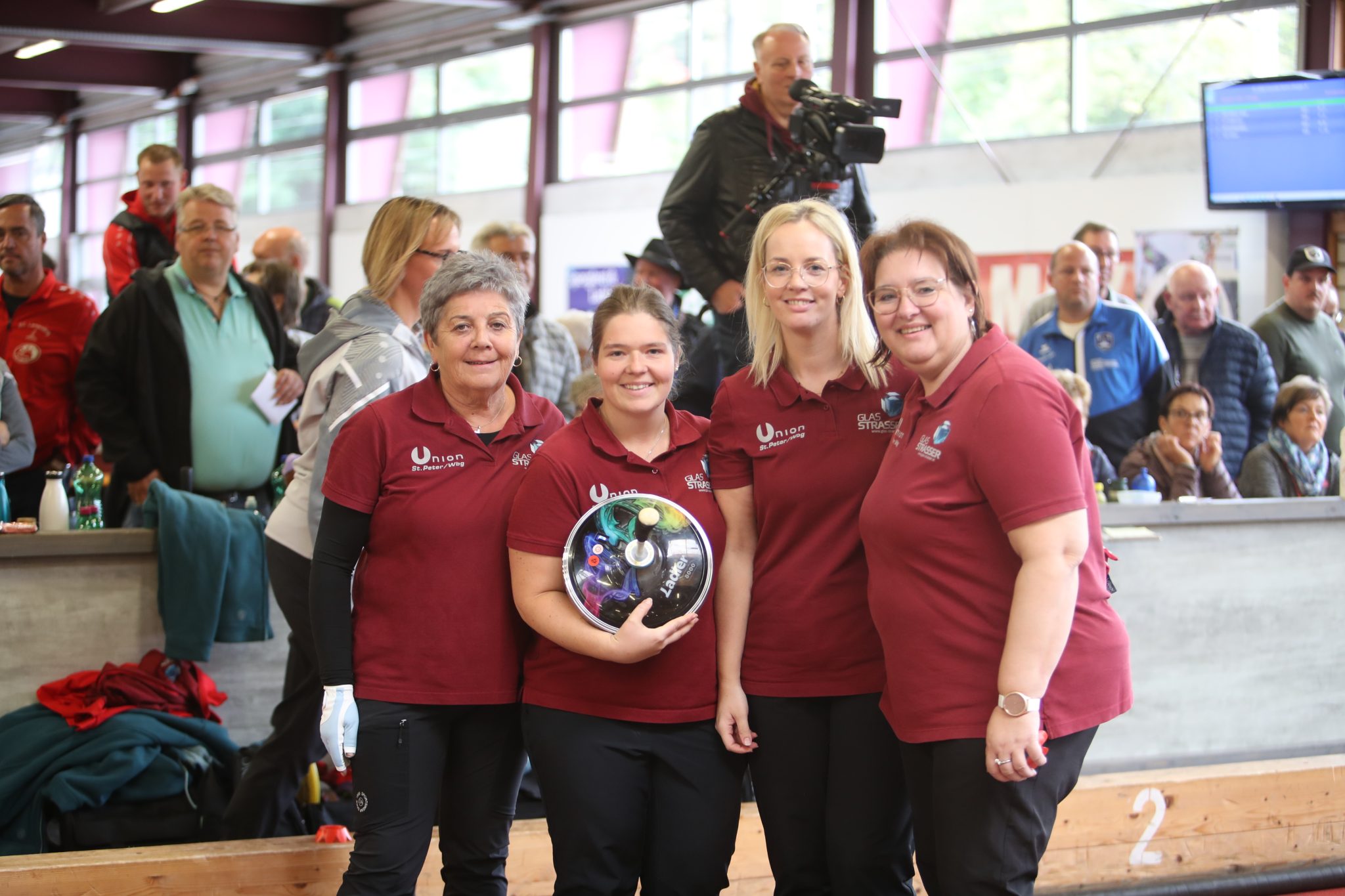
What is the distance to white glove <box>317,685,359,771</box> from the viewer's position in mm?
2301

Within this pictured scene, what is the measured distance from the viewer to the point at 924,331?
2.09 m

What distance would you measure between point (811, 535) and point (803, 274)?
1.47ft

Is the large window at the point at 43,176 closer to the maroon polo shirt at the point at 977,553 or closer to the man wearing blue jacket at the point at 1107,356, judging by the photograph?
the man wearing blue jacket at the point at 1107,356

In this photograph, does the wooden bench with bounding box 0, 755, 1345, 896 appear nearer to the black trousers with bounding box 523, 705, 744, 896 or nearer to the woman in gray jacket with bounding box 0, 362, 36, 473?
the black trousers with bounding box 523, 705, 744, 896

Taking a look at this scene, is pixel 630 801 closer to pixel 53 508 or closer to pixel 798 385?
pixel 798 385

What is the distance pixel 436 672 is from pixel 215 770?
4.41 feet

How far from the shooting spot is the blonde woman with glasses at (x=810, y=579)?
2.26 meters

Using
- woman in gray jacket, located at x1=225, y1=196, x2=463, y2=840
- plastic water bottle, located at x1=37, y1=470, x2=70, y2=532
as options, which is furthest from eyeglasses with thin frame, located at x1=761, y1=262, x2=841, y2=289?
plastic water bottle, located at x1=37, y1=470, x2=70, y2=532

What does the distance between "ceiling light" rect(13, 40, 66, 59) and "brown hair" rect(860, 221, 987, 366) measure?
14.1m

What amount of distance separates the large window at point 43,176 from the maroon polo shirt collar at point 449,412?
720 inches

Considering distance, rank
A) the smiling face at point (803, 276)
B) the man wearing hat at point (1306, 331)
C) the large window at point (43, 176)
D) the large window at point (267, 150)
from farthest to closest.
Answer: the large window at point (43, 176)
the large window at point (267, 150)
the man wearing hat at point (1306, 331)
the smiling face at point (803, 276)

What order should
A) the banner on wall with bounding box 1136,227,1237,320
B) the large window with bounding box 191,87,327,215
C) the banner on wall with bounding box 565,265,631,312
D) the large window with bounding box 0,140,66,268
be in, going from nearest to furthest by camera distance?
the banner on wall with bounding box 1136,227,1237,320, the banner on wall with bounding box 565,265,631,312, the large window with bounding box 191,87,327,215, the large window with bounding box 0,140,66,268

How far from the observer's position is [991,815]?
202cm

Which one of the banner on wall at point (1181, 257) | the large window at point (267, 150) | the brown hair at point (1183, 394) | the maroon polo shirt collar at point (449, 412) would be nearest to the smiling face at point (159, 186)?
the maroon polo shirt collar at point (449, 412)
